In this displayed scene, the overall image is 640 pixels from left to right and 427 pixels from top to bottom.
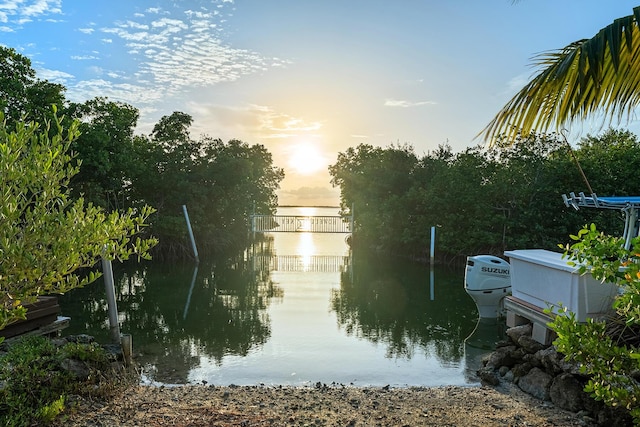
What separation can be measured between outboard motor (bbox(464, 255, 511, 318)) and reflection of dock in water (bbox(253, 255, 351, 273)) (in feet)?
27.0

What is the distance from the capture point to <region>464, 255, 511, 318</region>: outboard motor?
8352mm

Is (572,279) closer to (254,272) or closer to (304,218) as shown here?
(254,272)

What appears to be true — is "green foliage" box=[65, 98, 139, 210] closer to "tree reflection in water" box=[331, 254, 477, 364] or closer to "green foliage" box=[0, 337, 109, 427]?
"tree reflection in water" box=[331, 254, 477, 364]

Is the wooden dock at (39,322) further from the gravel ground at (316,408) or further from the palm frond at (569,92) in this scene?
the palm frond at (569,92)

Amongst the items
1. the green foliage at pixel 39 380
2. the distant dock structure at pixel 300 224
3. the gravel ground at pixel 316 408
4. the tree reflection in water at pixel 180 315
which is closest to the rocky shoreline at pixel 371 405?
Result: the gravel ground at pixel 316 408

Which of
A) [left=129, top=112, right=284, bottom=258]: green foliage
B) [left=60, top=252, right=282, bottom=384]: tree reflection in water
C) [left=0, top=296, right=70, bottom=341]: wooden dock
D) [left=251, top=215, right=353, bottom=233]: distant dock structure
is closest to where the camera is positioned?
[left=0, top=296, right=70, bottom=341]: wooden dock

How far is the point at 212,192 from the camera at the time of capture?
21891mm

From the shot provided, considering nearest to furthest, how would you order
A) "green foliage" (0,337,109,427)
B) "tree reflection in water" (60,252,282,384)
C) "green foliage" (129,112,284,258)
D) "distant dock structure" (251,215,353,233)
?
"green foliage" (0,337,109,427) < "tree reflection in water" (60,252,282,384) < "green foliage" (129,112,284,258) < "distant dock structure" (251,215,353,233)

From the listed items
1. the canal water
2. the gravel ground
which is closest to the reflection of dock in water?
the canal water

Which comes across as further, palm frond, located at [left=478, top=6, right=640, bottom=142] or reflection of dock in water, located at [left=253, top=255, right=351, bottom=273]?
reflection of dock in water, located at [left=253, top=255, right=351, bottom=273]

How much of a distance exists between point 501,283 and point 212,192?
15.8 meters

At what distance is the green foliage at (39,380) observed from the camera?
380 centimetres

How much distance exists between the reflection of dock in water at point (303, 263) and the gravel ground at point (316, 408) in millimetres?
11408

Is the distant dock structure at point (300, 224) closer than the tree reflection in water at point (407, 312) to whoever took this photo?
No
